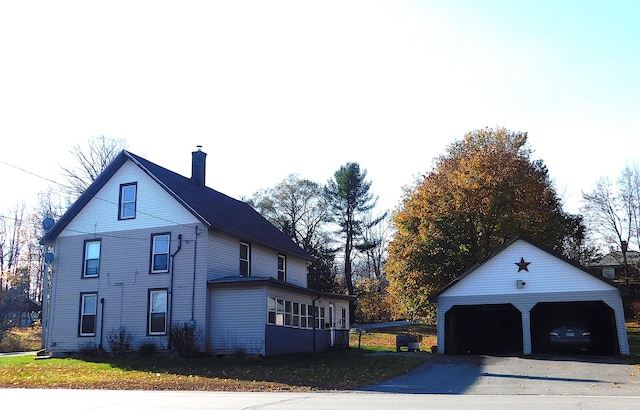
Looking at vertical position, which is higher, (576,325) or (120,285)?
(120,285)

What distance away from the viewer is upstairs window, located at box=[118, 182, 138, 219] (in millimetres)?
29125

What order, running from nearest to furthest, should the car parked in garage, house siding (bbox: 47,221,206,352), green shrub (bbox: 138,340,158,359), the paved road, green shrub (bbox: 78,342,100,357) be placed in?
the paved road < the car parked in garage < green shrub (bbox: 138,340,158,359) < house siding (bbox: 47,221,206,352) < green shrub (bbox: 78,342,100,357)

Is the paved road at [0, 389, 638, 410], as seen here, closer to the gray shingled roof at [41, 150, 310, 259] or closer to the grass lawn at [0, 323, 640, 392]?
the grass lawn at [0, 323, 640, 392]

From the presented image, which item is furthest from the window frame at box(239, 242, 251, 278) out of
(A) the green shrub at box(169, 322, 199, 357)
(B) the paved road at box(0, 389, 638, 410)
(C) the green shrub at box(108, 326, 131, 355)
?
(B) the paved road at box(0, 389, 638, 410)

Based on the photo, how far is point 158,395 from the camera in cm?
1438

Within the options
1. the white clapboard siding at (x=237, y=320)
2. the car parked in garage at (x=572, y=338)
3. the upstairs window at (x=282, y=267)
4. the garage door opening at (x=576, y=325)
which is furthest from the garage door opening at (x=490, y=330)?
the upstairs window at (x=282, y=267)

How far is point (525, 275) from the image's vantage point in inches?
993

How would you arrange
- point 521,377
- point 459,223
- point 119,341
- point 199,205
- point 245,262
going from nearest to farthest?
point 521,377 → point 119,341 → point 199,205 → point 245,262 → point 459,223

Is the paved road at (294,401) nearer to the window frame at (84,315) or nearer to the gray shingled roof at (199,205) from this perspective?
the gray shingled roof at (199,205)

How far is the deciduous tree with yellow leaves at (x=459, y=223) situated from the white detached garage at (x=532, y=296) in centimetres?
709

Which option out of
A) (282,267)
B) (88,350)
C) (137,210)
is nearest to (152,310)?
(88,350)

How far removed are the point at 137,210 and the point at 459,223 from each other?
18.2 metres

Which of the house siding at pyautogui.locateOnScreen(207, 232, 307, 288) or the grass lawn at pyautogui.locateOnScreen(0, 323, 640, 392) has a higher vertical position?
the house siding at pyautogui.locateOnScreen(207, 232, 307, 288)

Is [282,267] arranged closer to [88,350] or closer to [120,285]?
[120,285]
